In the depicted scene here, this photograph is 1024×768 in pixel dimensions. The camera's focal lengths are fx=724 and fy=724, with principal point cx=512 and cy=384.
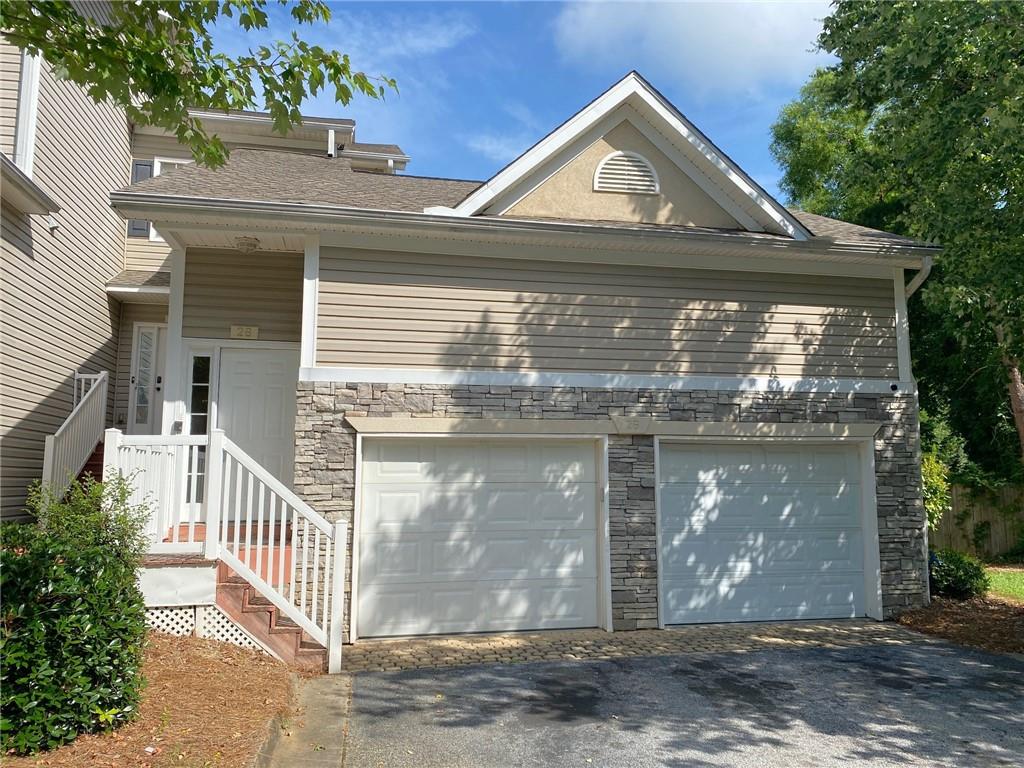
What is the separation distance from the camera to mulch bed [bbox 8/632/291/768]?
392 cm

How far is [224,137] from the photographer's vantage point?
42.6 feet

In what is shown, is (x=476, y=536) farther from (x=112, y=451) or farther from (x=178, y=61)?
(x=178, y=61)

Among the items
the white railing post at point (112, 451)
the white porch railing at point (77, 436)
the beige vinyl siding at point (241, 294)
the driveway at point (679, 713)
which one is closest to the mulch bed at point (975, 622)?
the driveway at point (679, 713)

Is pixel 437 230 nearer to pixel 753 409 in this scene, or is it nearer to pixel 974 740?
pixel 753 409

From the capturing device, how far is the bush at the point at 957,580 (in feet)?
31.0

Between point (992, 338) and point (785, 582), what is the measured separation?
804 cm

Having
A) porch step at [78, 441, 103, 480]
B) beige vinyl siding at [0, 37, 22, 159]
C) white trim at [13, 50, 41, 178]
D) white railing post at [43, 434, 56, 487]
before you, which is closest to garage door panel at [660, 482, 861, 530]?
white railing post at [43, 434, 56, 487]

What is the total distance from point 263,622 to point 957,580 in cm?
858

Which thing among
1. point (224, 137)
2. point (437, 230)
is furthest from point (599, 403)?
point (224, 137)

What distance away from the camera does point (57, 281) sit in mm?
9883

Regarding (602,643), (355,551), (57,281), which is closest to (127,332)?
(57,281)

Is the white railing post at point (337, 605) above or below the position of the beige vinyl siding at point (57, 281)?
below

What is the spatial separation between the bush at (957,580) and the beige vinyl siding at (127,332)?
40.3ft

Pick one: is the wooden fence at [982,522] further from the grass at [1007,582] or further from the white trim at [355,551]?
the white trim at [355,551]
